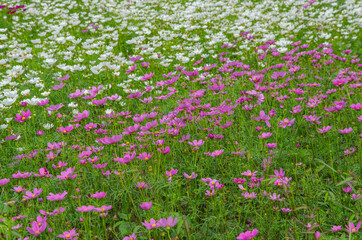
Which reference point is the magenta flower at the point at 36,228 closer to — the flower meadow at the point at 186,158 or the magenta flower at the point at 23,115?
the flower meadow at the point at 186,158

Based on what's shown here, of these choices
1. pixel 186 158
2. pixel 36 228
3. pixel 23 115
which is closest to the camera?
pixel 36 228

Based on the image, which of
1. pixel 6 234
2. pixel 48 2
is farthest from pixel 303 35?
pixel 48 2

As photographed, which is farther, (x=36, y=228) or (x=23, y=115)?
(x=23, y=115)

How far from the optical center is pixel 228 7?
6.60 m

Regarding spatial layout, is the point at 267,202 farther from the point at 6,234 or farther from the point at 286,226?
the point at 6,234

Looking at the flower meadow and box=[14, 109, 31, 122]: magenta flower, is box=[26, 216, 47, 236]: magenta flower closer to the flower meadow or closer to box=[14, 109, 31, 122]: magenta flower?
the flower meadow

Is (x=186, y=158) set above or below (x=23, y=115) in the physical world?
below

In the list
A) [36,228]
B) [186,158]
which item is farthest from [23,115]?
[186,158]

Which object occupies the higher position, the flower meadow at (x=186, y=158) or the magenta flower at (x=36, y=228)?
the magenta flower at (x=36, y=228)

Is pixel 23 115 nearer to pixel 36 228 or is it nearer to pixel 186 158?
pixel 36 228

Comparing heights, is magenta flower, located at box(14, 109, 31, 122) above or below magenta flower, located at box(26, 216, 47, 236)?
above

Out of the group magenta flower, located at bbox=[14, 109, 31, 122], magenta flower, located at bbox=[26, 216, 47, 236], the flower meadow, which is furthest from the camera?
magenta flower, located at bbox=[14, 109, 31, 122]

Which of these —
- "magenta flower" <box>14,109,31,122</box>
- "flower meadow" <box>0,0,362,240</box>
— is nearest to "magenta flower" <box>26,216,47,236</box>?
"flower meadow" <box>0,0,362,240</box>

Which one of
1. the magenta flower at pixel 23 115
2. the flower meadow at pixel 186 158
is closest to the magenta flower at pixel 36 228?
the flower meadow at pixel 186 158
